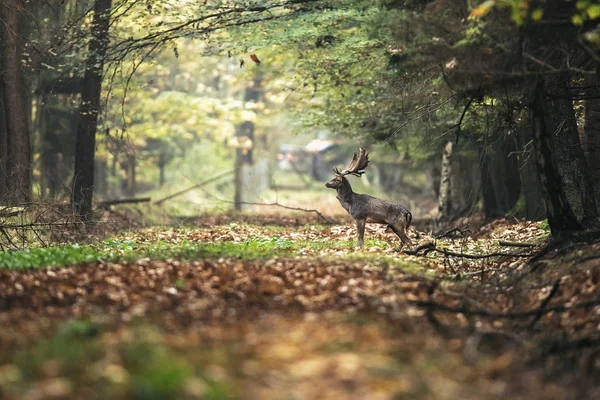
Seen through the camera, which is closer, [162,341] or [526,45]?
[162,341]

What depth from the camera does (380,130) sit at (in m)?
24.3

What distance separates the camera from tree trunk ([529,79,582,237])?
11844mm

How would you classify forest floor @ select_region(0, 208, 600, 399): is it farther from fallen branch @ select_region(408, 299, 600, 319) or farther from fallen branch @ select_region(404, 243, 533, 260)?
fallen branch @ select_region(404, 243, 533, 260)

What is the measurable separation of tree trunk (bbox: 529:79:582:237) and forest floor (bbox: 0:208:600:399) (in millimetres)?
501

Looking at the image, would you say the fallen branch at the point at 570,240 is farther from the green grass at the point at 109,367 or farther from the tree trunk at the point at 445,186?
the tree trunk at the point at 445,186

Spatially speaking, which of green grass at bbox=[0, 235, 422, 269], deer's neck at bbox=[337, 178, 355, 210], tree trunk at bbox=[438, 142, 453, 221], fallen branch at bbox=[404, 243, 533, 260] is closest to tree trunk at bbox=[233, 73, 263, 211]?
tree trunk at bbox=[438, 142, 453, 221]

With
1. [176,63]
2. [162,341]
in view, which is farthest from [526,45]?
[176,63]

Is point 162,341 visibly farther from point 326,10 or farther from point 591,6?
point 326,10

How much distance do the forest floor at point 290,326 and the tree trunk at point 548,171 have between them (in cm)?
50

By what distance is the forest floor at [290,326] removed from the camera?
5.91 meters

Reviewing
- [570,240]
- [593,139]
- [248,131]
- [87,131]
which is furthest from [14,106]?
[248,131]

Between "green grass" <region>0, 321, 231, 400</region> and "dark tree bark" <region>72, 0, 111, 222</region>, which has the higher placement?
"dark tree bark" <region>72, 0, 111, 222</region>

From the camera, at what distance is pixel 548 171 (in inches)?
473

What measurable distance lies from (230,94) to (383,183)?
1580 cm
